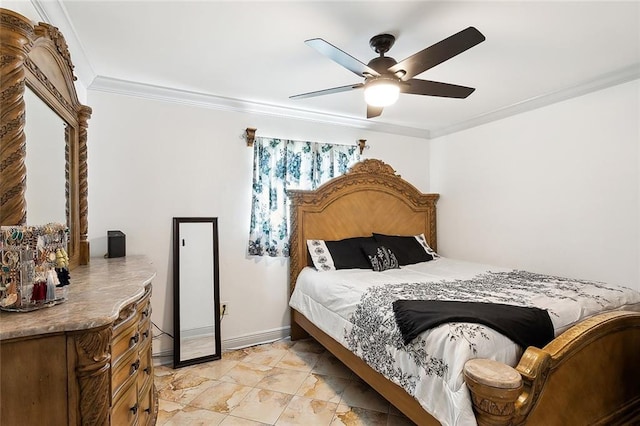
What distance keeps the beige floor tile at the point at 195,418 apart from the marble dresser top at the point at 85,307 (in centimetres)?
104

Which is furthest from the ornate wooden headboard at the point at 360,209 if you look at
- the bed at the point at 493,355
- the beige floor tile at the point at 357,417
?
the beige floor tile at the point at 357,417

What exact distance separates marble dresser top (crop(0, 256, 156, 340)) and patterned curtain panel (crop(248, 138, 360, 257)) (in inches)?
59.5

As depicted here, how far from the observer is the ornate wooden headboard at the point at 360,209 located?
344cm

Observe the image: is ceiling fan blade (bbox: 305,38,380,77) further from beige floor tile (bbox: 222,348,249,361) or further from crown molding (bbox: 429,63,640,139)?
beige floor tile (bbox: 222,348,249,361)

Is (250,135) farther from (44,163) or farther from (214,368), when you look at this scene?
(214,368)

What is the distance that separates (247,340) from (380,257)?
5.25ft

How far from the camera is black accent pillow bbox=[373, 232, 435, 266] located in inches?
140

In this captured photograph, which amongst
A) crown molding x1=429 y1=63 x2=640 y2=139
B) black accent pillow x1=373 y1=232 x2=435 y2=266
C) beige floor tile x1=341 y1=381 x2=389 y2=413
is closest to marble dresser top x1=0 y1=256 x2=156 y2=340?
beige floor tile x1=341 y1=381 x2=389 y2=413

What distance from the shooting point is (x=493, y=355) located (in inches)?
58.2

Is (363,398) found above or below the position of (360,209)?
below

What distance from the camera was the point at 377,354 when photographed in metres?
1.97

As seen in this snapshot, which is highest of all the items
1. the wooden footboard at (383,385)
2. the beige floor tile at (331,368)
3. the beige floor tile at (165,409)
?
Result: the wooden footboard at (383,385)

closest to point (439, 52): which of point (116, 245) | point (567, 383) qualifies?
point (567, 383)

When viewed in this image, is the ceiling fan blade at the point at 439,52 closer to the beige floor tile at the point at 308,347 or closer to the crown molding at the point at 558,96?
the crown molding at the point at 558,96
